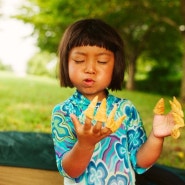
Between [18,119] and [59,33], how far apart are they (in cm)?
1164

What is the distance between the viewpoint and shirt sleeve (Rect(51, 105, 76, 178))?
1.10 meters

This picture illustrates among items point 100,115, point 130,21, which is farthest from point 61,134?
point 130,21

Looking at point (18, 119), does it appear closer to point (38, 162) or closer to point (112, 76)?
point (38, 162)

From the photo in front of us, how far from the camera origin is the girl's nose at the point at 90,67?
1.09 meters

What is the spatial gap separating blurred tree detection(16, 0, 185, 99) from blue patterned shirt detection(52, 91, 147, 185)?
8.01 meters

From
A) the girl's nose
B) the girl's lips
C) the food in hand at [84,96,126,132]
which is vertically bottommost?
the food in hand at [84,96,126,132]

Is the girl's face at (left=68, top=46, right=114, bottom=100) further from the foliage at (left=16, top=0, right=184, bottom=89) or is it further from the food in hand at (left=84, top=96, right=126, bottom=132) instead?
the foliage at (left=16, top=0, right=184, bottom=89)

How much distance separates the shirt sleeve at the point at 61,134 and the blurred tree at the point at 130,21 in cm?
806

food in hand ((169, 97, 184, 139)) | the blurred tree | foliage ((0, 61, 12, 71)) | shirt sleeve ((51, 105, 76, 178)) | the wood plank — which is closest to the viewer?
food in hand ((169, 97, 184, 139))

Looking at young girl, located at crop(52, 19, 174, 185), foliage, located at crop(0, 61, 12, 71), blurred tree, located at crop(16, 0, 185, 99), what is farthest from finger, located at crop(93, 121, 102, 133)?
foliage, located at crop(0, 61, 12, 71)

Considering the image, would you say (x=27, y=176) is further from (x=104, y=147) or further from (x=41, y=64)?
(x=41, y=64)

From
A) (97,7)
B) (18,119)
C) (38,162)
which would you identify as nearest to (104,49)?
(38,162)

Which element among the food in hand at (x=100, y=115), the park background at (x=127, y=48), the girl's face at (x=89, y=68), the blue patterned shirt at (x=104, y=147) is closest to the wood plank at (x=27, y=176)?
the blue patterned shirt at (x=104, y=147)

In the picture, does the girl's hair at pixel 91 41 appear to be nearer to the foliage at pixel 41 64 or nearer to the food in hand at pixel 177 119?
the food in hand at pixel 177 119
